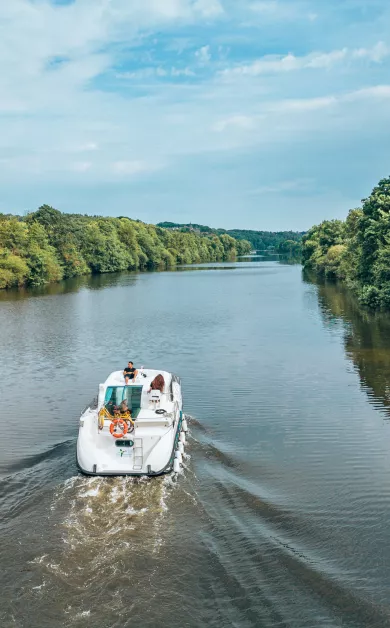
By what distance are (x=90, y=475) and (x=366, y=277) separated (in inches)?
1667

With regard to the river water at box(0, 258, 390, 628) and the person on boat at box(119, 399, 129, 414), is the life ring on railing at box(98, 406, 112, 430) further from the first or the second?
the river water at box(0, 258, 390, 628)

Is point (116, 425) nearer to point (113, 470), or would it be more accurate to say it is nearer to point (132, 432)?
point (132, 432)

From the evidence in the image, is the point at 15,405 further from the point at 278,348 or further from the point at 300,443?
the point at 278,348

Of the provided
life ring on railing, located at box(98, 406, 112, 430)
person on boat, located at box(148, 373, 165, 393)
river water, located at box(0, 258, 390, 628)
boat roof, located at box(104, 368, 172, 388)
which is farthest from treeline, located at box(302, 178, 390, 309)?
life ring on railing, located at box(98, 406, 112, 430)

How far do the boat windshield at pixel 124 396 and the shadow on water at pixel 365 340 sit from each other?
31.4ft

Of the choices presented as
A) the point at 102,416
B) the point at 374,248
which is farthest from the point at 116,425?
the point at 374,248

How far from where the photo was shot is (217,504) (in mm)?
13562

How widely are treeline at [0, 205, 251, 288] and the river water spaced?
179 ft

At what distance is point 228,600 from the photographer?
9977mm

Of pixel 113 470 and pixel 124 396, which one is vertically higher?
pixel 124 396

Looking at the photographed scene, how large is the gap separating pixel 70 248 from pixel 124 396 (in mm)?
89878

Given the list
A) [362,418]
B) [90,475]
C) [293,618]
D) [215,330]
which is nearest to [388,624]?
[293,618]

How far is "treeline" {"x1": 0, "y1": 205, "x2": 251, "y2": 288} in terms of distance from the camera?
8394 centimetres

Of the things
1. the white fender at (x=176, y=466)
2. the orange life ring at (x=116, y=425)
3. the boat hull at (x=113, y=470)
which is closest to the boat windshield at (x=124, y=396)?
the orange life ring at (x=116, y=425)
